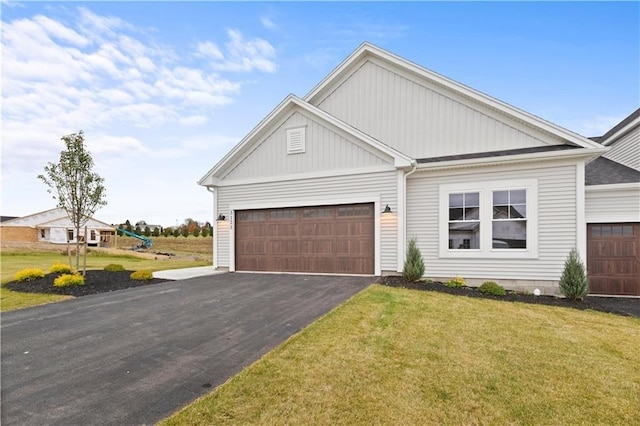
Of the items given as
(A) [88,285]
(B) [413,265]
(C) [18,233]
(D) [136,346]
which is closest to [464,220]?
(B) [413,265]

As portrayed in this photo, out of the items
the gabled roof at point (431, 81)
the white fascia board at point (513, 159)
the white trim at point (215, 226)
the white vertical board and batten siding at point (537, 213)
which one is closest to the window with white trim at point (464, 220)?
the white vertical board and batten siding at point (537, 213)

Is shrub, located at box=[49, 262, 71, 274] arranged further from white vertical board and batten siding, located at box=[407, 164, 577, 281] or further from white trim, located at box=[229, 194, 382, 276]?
white vertical board and batten siding, located at box=[407, 164, 577, 281]

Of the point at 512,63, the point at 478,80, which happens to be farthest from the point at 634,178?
the point at 478,80

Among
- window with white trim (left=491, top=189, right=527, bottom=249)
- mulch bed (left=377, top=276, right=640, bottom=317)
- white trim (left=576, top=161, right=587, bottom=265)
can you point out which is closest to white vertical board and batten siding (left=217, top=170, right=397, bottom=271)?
mulch bed (left=377, top=276, right=640, bottom=317)

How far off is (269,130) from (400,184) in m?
5.49

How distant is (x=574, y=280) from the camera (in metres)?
8.05

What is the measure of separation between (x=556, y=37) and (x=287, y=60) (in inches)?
499

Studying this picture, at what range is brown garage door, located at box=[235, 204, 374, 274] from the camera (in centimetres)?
1031

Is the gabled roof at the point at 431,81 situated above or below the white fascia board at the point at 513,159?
above

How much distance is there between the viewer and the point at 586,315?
259 inches

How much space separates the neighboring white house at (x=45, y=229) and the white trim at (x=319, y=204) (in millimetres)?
35756

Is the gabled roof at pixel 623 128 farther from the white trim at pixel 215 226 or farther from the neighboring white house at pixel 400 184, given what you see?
the white trim at pixel 215 226

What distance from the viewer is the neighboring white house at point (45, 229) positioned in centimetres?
3781

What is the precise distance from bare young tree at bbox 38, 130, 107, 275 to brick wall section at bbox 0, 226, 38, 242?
39.4 metres
